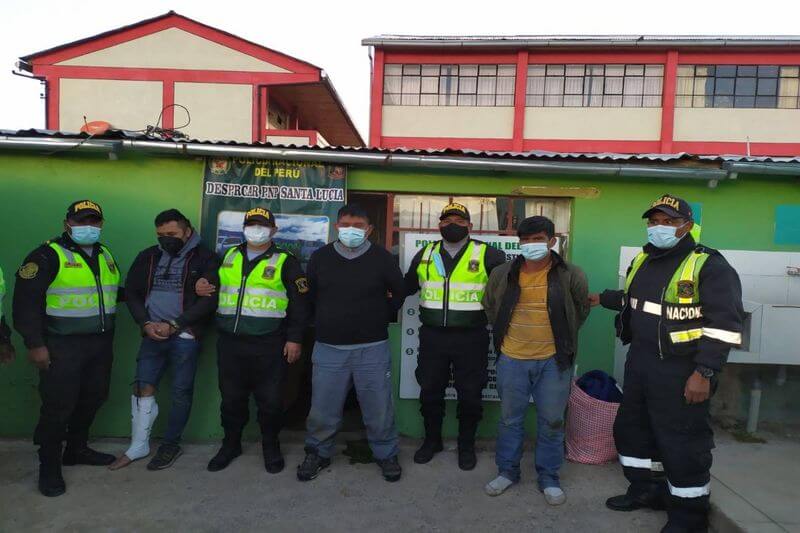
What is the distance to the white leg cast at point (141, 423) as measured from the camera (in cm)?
414

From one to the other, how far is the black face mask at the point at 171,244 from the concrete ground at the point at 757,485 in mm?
4301

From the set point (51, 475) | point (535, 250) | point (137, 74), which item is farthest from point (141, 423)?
point (137, 74)

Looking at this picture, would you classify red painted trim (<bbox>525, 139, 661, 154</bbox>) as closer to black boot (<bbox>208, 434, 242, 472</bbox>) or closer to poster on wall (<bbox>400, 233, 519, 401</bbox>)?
poster on wall (<bbox>400, 233, 519, 401</bbox>)

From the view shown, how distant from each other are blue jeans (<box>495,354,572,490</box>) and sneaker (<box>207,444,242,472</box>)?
7.11 ft

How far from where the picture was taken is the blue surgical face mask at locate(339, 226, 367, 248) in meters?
3.84

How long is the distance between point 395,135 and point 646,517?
522 inches

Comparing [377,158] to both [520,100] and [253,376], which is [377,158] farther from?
[520,100]

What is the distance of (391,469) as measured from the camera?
13.0 ft

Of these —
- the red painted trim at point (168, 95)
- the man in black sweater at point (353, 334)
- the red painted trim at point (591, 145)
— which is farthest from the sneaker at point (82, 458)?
the red painted trim at point (591, 145)

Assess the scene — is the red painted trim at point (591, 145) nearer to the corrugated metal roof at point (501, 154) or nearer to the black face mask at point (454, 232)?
the corrugated metal roof at point (501, 154)

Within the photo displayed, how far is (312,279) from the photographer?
396 centimetres

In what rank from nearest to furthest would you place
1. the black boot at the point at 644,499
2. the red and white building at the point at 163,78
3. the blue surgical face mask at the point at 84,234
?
the black boot at the point at 644,499
the blue surgical face mask at the point at 84,234
the red and white building at the point at 163,78

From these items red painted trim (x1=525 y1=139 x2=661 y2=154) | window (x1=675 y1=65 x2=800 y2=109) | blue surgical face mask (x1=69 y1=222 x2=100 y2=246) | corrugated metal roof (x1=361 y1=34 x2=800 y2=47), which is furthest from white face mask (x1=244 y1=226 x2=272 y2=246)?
window (x1=675 y1=65 x2=800 y2=109)

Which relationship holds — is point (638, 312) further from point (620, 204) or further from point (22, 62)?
point (22, 62)
